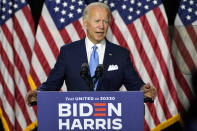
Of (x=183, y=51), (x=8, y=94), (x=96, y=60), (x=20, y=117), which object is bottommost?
(x=20, y=117)

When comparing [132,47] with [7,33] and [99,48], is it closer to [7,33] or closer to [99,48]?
[7,33]

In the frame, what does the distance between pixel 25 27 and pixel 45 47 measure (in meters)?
0.38

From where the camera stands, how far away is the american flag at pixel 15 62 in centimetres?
391

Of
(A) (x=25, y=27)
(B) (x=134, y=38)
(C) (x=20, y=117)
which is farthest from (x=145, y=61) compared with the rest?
(C) (x=20, y=117)

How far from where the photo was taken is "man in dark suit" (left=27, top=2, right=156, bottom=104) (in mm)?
2035

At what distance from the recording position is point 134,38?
3.95m

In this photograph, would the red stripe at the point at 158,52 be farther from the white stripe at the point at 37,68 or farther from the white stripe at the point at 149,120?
the white stripe at the point at 37,68

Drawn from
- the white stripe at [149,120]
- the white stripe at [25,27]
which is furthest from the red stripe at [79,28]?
the white stripe at [149,120]

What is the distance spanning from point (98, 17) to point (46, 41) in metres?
2.01

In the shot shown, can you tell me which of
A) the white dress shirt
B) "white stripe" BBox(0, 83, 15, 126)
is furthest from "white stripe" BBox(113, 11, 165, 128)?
the white dress shirt

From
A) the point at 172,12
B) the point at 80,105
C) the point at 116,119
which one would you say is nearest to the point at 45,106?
the point at 80,105

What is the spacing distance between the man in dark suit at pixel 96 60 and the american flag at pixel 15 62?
1.93m

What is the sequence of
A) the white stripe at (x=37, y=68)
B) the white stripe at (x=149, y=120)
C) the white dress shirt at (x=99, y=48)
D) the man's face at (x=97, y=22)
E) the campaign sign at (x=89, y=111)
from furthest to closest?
the white stripe at (x=149, y=120) < the white stripe at (x=37, y=68) < the white dress shirt at (x=99, y=48) < the man's face at (x=97, y=22) < the campaign sign at (x=89, y=111)

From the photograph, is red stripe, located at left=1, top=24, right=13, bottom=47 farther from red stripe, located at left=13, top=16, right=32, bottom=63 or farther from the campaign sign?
the campaign sign
